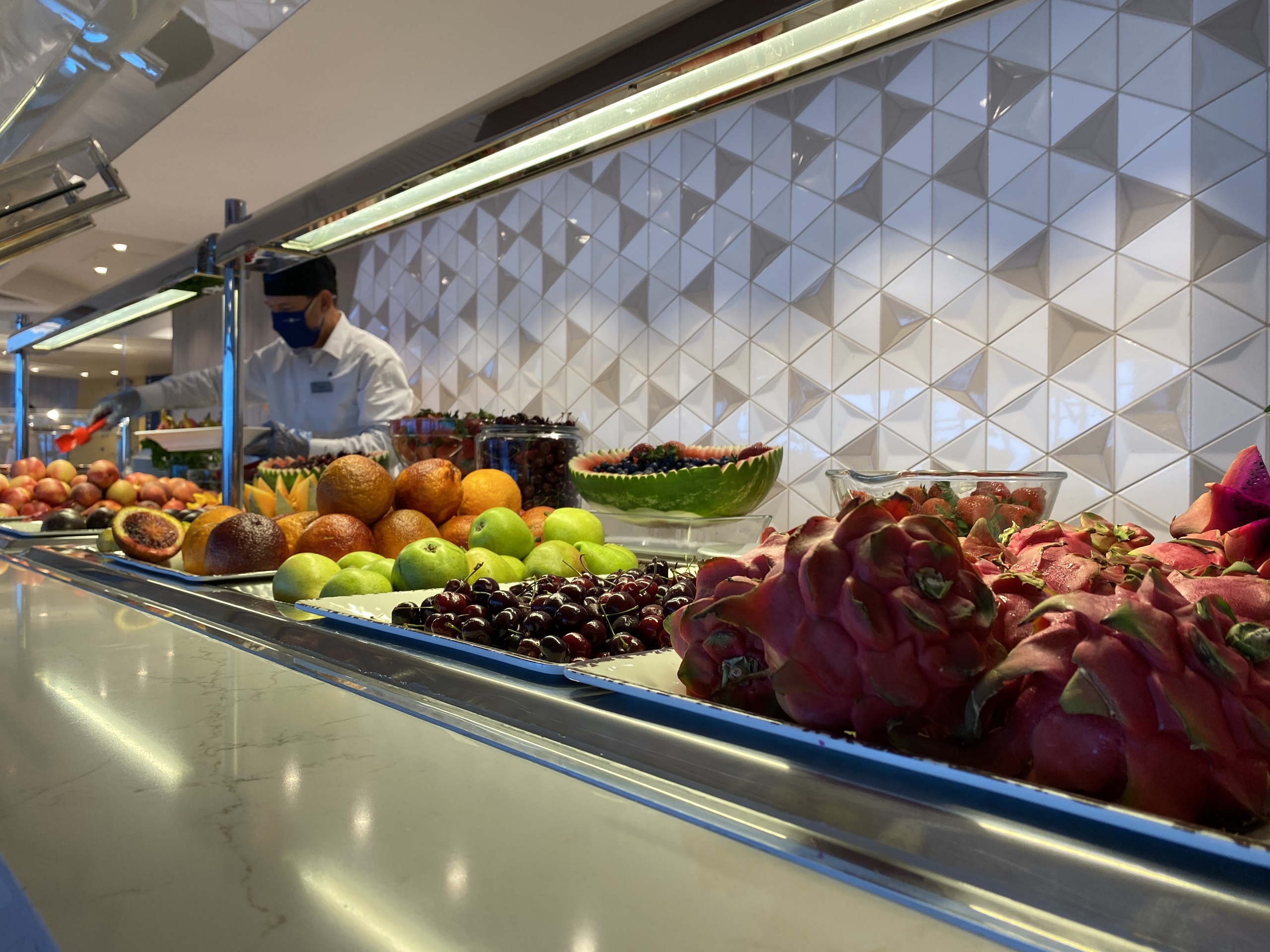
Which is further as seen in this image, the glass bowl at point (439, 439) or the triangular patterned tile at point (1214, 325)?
the triangular patterned tile at point (1214, 325)

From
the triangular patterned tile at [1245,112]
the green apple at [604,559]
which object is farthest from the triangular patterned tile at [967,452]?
the green apple at [604,559]

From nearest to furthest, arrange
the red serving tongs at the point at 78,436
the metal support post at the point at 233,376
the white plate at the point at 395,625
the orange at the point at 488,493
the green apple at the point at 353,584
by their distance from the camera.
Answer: the white plate at the point at 395,625 → the green apple at the point at 353,584 → the orange at the point at 488,493 → the metal support post at the point at 233,376 → the red serving tongs at the point at 78,436

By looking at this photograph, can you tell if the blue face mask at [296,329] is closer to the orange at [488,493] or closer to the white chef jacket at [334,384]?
the white chef jacket at [334,384]

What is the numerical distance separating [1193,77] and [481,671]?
2513 millimetres

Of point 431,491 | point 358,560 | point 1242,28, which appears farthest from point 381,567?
point 1242,28

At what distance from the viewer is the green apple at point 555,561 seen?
1.00 meters

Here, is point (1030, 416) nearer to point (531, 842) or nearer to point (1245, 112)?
point (1245, 112)

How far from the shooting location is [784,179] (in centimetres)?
305

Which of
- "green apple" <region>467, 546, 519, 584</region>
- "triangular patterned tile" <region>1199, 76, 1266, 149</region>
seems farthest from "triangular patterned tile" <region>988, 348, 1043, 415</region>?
"green apple" <region>467, 546, 519, 584</region>

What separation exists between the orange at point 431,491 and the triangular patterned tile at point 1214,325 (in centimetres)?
204

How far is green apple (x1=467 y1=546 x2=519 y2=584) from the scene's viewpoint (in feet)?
3.12

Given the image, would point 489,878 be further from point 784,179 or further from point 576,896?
point 784,179

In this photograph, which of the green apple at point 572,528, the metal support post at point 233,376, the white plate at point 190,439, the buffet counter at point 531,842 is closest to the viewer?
the buffet counter at point 531,842

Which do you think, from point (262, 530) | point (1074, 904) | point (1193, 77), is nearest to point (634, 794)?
point (1074, 904)
